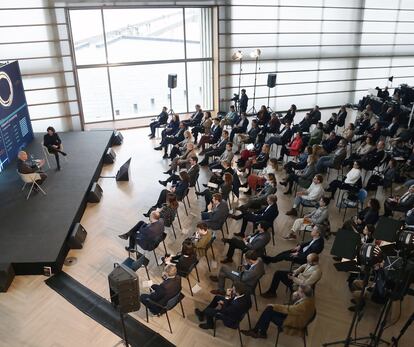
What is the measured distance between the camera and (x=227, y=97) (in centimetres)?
1538

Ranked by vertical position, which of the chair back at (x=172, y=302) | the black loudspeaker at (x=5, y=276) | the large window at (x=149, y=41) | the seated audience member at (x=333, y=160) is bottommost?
the black loudspeaker at (x=5, y=276)

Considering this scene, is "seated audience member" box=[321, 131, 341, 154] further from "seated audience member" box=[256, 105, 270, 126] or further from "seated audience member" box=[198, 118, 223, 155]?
"seated audience member" box=[198, 118, 223, 155]

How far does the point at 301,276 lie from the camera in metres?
5.38

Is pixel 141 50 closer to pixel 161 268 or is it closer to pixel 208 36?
pixel 208 36

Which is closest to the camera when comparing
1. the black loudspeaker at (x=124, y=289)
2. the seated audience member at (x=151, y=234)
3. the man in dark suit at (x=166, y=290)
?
the black loudspeaker at (x=124, y=289)

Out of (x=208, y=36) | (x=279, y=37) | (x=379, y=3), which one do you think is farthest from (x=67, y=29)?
(x=379, y=3)

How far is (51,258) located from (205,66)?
1075 centimetres

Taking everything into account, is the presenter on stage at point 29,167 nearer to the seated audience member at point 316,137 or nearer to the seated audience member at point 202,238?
the seated audience member at point 202,238

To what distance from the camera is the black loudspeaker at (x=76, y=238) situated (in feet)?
22.9

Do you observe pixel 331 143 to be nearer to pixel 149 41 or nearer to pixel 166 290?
pixel 166 290

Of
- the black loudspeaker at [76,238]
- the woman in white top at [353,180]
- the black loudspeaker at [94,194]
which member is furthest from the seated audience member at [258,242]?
the black loudspeaker at [94,194]

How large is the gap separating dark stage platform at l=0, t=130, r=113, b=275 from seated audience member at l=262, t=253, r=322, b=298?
3633mm

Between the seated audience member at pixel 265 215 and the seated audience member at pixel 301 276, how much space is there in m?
1.30

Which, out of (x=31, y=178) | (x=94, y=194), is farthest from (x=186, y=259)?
(x=31, y=178)
